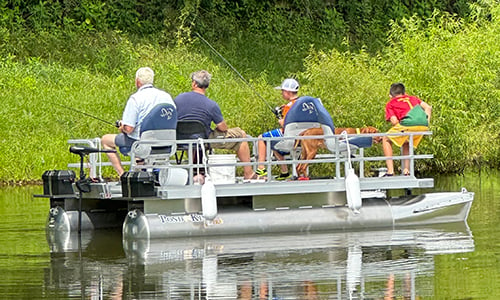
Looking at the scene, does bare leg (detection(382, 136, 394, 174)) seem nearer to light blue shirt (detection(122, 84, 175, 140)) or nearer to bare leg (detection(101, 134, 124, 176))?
light blue shirt (detection(122, 84, 175, 140))

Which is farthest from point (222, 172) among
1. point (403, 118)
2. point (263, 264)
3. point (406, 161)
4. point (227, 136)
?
point (263, 264)

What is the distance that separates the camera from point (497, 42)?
2795cm

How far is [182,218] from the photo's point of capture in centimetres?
1400

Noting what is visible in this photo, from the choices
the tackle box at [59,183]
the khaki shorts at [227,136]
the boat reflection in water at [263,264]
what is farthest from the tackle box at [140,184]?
the tackle box at [59,183]

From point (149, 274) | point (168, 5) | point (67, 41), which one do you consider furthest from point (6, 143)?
point (149, 274)

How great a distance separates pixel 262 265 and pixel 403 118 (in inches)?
170

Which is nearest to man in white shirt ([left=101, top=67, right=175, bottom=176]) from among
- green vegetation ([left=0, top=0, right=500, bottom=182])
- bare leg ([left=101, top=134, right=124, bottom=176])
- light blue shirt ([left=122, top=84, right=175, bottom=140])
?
light blue shirt ([left=122, top=84, right=175, bottom=140])

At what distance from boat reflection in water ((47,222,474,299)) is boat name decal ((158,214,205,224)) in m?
0.19

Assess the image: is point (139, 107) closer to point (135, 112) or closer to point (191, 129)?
point (135, 112)

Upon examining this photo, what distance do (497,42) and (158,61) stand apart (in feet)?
24.0

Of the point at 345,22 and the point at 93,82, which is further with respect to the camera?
the point at 345,22

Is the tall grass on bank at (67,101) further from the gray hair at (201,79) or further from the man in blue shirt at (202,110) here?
the gray hair at (201,79)

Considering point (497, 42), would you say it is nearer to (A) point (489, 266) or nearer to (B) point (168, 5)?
(B) point (168, 5)

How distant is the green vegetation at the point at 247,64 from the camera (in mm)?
24969
